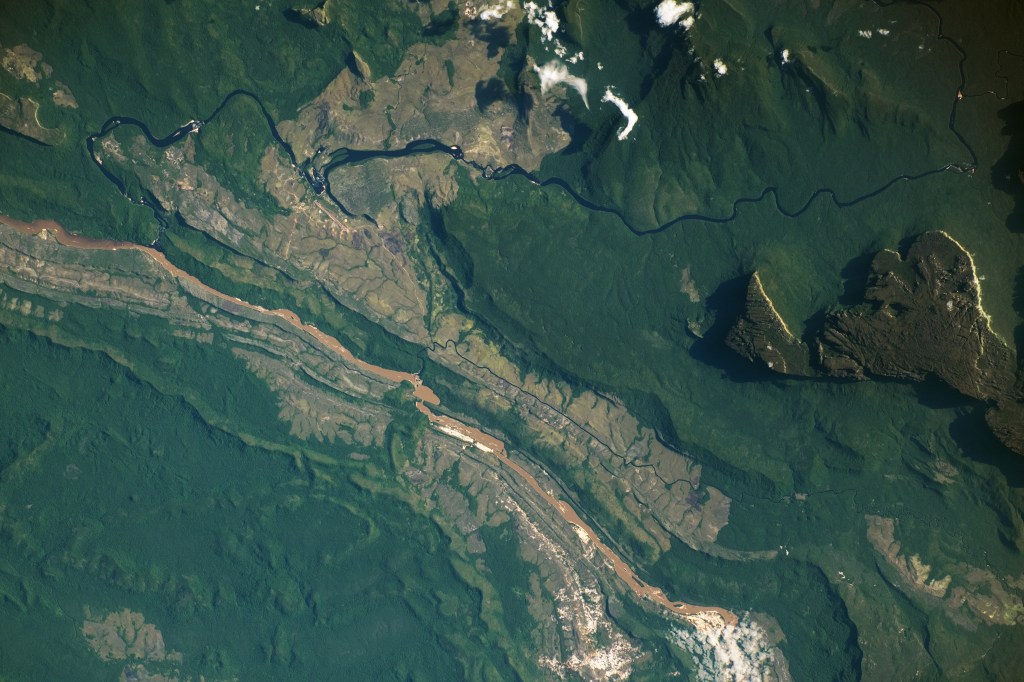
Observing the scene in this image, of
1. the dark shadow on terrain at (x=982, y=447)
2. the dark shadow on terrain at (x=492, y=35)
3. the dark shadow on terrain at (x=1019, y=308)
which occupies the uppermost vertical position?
the dark shadow on terrain at (x=492, y=35)

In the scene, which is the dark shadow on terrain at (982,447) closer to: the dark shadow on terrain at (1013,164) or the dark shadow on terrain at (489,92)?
the dark shadow on terrain at (1013,164)

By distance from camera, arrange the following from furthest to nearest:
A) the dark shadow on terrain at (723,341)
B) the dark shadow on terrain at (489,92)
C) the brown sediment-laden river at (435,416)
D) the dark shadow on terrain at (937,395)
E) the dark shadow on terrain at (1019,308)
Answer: the brown sediment-laden river at (435,416), the dark shadow on terrain at (489,92), the dark shadow on terrain at (723,341), the dark shadow on terrain at (937,395), the dark shadow on terrain at (1019,308)

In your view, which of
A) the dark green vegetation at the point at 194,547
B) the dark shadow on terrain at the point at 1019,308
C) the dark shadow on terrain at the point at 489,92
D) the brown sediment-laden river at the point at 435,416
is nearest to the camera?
the dark shadow on terrain at the point at 1019,308

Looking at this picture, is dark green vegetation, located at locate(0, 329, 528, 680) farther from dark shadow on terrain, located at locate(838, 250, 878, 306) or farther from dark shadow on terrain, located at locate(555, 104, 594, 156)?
dark shadow on terrain, located at locate(838, 250, 878, 306)

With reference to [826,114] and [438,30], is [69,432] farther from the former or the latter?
[826,114]

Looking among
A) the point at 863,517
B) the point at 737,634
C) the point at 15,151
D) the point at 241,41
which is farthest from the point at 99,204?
the point at 863,517

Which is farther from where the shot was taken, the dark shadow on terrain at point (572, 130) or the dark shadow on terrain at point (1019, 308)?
the dark shadow on terrain at point (572, 130)

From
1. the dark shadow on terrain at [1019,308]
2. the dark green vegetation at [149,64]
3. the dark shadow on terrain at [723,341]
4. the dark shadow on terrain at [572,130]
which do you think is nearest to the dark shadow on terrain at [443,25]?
the dark green vegetation at [149,64]
